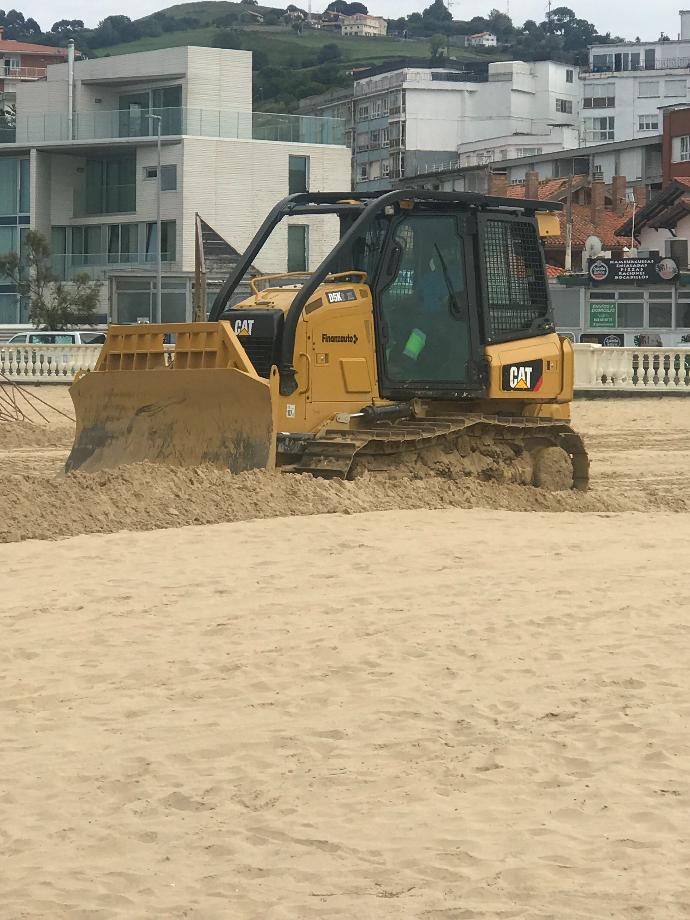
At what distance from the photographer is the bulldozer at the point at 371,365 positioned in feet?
46.1

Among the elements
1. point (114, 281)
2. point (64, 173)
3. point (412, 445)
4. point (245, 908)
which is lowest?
point (245, 908)

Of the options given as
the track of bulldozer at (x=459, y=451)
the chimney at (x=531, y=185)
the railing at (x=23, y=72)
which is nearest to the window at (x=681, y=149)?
the chimney at (x=531, y=185)

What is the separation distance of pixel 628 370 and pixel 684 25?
313 feet

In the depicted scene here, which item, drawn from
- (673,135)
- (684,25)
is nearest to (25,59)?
(684,25)

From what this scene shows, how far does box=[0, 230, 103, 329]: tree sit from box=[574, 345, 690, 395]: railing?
100 feet

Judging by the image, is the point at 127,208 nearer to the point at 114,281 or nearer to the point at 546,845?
the point at 114,281

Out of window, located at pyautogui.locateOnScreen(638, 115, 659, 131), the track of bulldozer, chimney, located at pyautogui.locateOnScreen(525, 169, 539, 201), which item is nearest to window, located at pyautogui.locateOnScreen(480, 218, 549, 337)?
the track of bulldozer

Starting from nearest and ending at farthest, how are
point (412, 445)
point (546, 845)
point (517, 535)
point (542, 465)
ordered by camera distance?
point (546, 845)
point (517, 535)
point (412, 445)
point (542, 465)

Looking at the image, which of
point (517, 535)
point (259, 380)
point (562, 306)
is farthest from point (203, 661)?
point (562, 306)

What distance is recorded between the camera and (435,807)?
19.0ft

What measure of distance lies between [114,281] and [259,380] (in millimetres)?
50888

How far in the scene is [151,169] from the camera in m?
65.8

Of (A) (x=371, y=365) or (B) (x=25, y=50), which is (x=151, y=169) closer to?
(A) (x=371, y=365)

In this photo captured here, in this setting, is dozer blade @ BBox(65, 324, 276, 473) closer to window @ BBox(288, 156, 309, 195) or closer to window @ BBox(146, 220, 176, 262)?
window @ BBox(146, 220, 176, 262)
